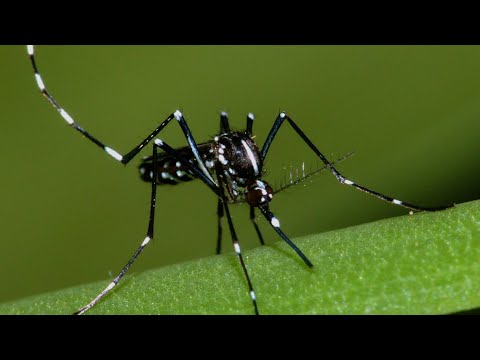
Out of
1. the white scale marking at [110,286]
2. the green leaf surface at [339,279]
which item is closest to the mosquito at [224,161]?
the white scale marking at [110,286]

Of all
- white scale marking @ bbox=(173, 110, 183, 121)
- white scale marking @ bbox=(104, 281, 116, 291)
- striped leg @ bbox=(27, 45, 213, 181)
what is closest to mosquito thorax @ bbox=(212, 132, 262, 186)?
striped leg @ bbox=(27, 45, 213, 181)

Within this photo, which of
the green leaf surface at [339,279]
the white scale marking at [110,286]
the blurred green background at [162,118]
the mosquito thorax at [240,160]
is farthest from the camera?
the blurred green background at [162,118]

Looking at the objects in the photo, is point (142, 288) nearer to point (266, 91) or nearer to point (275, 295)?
point (275, 295)

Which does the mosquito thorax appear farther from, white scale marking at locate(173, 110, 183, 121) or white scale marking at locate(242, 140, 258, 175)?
white scale marking at locate(173, 110, 183, 121)

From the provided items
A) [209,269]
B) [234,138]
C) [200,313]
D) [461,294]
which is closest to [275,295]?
[200,313]

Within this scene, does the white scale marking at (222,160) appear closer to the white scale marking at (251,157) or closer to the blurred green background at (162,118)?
the white scale marking at (251,157)

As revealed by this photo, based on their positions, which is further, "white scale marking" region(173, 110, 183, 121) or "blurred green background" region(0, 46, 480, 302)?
"blurred green background" region(0, 46, 480, 302)
